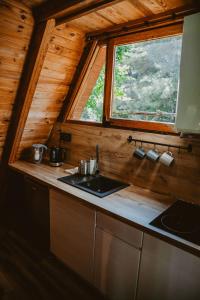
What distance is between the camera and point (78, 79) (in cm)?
254

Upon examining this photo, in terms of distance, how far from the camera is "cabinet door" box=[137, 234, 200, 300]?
3.94 ft

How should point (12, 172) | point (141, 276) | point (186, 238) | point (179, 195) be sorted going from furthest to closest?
point (12, 172) < point (179, 195) < point (141, 276) < point (186, 238)

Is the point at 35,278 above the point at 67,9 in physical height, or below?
below

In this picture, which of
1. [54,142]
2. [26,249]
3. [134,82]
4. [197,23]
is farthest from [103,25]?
[26,249]

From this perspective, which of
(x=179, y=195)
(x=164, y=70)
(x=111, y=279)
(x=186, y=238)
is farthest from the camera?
(x=164, y=70)

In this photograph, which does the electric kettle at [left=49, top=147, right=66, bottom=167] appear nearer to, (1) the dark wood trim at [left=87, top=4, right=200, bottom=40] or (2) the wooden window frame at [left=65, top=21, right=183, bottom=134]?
(2) the wooden window frame at [left=65, top=21, right=183, bottom=134]

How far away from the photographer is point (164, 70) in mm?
1946

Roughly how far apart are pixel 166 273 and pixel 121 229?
36 cm

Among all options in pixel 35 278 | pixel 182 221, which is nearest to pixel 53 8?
pixel 182 221

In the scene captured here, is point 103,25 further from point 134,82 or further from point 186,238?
point 186,238

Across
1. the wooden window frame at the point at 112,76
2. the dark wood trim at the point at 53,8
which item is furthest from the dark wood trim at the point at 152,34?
the dark wood trim at the point at 53,8

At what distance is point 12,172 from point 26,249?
92 cm

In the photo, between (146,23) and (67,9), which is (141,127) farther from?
(67,9)

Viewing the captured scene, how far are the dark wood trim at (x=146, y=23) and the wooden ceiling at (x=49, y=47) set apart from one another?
0.04m
